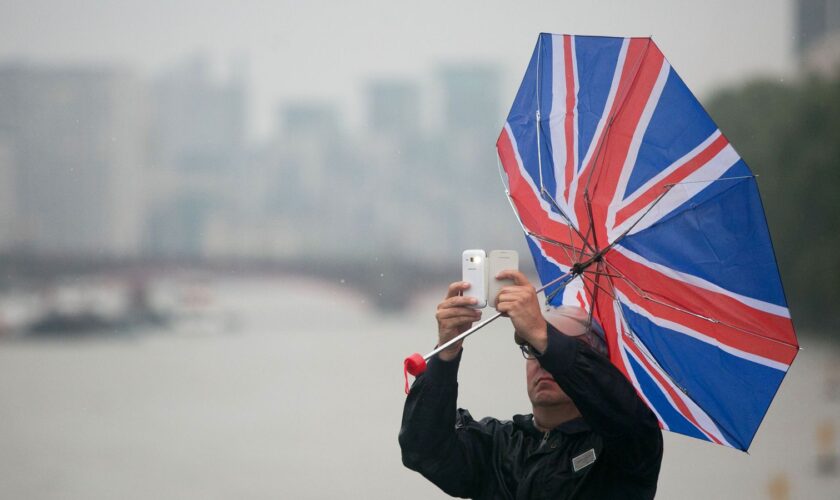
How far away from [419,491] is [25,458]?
120 centimetres

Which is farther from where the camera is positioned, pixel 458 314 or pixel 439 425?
pixel 439 425

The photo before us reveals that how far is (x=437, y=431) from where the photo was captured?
5.23 ft

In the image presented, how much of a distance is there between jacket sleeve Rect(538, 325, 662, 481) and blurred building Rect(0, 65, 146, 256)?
1758 millimetres

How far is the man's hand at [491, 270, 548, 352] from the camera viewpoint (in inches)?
53.2

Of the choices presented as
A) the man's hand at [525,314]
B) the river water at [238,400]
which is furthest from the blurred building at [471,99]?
the man's hand at [525,314]

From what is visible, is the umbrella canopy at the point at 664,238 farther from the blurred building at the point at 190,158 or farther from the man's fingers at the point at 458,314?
the blurred building at the point at 190,158

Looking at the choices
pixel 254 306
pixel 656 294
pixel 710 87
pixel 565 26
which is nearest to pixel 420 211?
pixel 254 306

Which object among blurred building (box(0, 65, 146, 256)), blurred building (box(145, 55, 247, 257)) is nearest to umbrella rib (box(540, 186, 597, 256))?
blurred building (box(145, 55, 247, 257))

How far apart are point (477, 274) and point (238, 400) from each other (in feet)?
4.91

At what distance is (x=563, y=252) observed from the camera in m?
1.67

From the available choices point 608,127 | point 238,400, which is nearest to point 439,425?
point 608,127

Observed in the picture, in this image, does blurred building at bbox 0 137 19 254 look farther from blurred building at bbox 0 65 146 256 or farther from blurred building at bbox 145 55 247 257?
blurred building at bbox 145 55 247 257

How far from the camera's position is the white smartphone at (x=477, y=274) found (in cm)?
144

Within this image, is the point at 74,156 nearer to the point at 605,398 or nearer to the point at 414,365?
the point at 414,365
